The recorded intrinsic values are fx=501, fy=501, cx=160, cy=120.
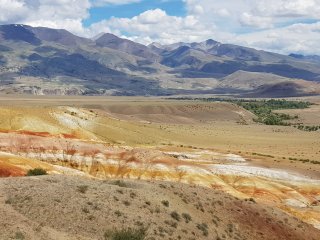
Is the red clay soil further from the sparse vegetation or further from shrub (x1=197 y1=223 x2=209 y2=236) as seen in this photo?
the sparse vegetation

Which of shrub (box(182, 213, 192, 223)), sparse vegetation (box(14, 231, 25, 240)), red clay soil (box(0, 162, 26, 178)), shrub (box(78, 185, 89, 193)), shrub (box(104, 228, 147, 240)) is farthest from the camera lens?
red clay soil (box(0, 162, 26, 178))

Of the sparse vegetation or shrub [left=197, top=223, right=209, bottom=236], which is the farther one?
shrub [left=197, top=223, right=209, bottom=236]

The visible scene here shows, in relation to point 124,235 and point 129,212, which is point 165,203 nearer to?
point 129,212

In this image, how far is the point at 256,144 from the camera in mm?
151375

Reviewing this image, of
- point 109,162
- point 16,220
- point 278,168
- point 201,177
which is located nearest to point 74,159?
point 109,162

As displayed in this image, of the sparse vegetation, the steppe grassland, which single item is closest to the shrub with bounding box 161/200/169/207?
the sparse vegetation

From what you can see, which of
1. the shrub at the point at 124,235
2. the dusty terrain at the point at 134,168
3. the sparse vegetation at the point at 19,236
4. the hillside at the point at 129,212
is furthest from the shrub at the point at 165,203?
the sparse vegetation at the point at 19,236

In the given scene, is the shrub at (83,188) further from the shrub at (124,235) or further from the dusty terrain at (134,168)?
the shrub at (124,235)

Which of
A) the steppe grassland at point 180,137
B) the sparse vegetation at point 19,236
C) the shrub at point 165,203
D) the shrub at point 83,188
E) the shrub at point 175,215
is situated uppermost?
the sparse vegetation at point 19,236

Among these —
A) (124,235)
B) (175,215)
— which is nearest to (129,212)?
(175,215)

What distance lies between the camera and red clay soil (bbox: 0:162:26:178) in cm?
5518

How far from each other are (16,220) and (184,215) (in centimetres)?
1469

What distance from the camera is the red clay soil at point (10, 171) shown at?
181ft

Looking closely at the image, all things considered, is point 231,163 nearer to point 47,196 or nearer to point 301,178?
point 301,178
